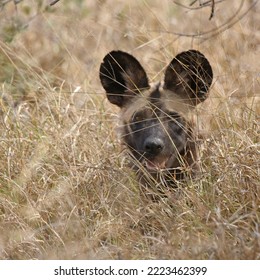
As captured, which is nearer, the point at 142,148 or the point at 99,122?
the point at 142,148

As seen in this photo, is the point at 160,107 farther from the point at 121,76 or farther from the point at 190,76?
the point at 121,76

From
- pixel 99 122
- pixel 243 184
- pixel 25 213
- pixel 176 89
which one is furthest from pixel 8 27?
pixel 243 184

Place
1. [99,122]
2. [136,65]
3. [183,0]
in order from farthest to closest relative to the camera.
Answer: [183,0] → [99,122] → [136,65]

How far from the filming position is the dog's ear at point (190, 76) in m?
5.56

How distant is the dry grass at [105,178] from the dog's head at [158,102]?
0.48 feet

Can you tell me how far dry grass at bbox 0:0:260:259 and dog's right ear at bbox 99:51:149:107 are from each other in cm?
29

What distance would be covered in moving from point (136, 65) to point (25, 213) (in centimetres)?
139

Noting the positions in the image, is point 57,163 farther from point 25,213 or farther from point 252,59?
point 252,59

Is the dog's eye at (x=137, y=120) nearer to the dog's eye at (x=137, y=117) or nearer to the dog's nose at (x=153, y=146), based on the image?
the dog's eye at (x=137, y=117)

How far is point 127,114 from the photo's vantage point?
5797mm

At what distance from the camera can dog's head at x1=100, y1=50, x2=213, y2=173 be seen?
5.41 meters

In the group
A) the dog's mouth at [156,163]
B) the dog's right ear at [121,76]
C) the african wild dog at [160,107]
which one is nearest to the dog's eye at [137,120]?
the african wild dog at [160,107]

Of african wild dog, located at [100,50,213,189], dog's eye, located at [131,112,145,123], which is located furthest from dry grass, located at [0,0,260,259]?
dog's eye, located at [131,112,145,123]
